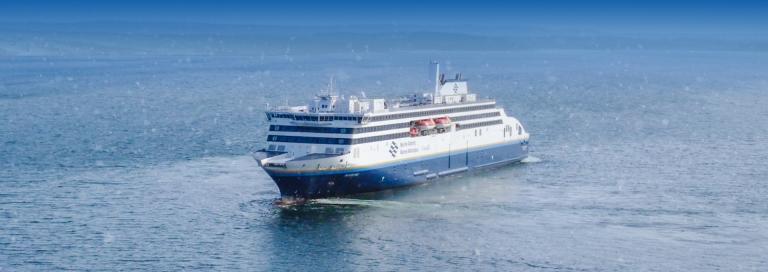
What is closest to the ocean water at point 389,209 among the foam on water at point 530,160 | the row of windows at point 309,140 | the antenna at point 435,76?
the foam on water at point 530,160

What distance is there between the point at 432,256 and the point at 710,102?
118m

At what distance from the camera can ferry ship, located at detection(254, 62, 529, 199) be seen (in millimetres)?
79250

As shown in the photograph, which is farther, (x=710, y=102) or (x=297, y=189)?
(x=710, y=102)

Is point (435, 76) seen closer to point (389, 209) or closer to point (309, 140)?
point (309, 140)

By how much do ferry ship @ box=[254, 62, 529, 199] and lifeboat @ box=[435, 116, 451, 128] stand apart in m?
0.08

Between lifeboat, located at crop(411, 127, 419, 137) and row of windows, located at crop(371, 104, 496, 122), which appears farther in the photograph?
lifeboat, located at crop(411, 127, 419, 137)

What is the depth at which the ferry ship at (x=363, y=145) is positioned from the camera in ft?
260

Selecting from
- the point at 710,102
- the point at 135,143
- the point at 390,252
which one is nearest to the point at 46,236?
the point at 390,252

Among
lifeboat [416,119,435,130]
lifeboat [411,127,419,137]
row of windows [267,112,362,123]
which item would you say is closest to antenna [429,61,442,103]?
lifeboat [416,119,435,130]

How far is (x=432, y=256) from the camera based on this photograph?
64.7 m

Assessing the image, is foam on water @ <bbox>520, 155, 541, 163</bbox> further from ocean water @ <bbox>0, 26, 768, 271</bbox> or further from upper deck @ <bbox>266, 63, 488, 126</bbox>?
upper deck @ <bbox>266, 63, 488, 126</bbox>

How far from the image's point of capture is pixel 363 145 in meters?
81.4

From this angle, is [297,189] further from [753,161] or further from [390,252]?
[753,161]

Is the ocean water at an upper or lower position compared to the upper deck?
lower
